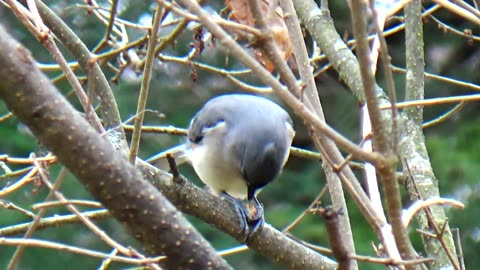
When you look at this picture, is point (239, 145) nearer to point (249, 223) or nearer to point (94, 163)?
point (249, 223)

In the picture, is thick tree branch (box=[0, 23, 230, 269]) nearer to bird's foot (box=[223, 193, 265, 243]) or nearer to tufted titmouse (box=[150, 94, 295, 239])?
bird's foot (box=[223, 193, 265, 243])

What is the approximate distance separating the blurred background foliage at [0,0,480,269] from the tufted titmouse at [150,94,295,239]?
9.57 ft

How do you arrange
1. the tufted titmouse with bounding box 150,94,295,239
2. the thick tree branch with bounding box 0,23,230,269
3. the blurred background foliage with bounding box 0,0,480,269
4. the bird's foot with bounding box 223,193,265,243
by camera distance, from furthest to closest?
the blurred background foliage with bounding box 0,0,480,269 < the tufted titmouse with bounding box 150,94,295,239 < the bird's foot with bounding box 223,193,265,243 < the thick tree branch with bounding box 0,23,230,269

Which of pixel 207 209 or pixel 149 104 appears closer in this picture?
pixel 207 209

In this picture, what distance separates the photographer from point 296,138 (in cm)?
719

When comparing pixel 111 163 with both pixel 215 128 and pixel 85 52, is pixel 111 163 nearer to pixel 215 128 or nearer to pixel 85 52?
pixel 85 52

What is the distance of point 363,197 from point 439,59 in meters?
6.02

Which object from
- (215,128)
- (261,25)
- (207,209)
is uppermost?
(261,25)

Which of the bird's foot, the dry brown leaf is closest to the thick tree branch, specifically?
the bird's foot

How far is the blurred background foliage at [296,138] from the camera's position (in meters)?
6.33

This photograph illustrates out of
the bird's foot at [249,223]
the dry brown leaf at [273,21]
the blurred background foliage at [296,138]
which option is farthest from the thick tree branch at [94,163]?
the blurred background foliage at [296,138]

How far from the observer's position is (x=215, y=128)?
3.22 m

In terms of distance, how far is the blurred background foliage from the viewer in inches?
249

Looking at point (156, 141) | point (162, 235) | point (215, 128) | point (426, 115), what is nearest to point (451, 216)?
point (426, 115)
